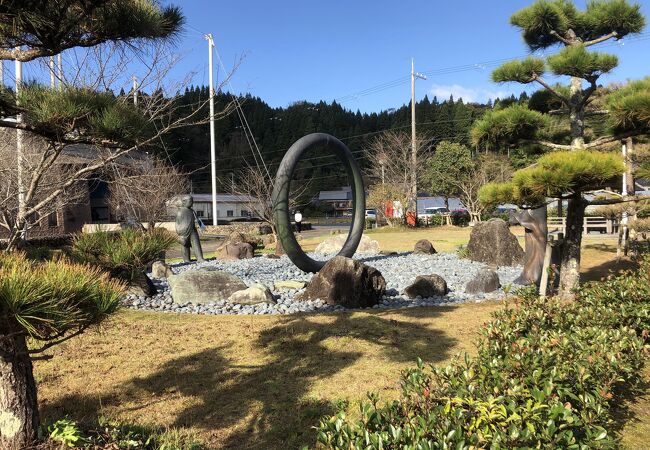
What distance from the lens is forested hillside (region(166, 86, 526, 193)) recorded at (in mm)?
46312

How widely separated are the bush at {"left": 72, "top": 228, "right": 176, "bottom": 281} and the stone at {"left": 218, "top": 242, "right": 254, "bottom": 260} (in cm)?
882

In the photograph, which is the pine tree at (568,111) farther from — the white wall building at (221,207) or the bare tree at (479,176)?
the white wall building at (221,207)

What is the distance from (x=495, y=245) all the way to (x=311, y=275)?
4.70 m

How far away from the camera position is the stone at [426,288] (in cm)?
774

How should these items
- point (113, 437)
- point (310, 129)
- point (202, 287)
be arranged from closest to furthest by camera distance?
point (113, 437) → point (202, 287) → point (310, 129)

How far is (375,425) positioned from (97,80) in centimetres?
426

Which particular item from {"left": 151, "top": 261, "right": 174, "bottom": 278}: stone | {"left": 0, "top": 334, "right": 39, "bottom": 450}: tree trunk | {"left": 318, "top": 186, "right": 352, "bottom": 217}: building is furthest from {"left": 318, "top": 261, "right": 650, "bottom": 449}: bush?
{"left": 318, "top": 186, "right": 352, "bottom": 217}: building

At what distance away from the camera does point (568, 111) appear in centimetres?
702

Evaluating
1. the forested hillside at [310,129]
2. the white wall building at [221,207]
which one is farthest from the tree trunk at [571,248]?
the forested hillside at [310,129]

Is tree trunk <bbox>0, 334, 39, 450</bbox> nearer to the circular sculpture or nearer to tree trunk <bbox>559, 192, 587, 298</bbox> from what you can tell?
tree trunk <bbox>559, 192, 587, 298</bbox>

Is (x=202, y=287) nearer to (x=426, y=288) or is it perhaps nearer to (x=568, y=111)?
(x=426, y=288)

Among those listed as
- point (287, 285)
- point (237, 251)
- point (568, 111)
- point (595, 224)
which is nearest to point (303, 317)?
point (287, 285)

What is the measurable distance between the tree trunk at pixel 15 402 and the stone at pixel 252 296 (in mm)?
4784

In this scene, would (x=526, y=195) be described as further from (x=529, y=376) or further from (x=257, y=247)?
(x=257, y=247)
